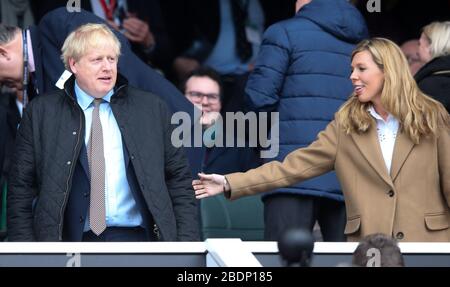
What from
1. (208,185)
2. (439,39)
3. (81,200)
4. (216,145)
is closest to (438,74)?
(439,39)

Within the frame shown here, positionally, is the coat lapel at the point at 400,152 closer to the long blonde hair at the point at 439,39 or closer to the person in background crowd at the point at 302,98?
the person in background crowd at the point at 302,98

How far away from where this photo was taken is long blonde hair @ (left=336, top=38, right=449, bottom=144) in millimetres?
6574

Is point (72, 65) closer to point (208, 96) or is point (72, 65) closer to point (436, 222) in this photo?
point (436, 222)

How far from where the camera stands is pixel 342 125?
667cm

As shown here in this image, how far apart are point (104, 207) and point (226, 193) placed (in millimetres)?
578

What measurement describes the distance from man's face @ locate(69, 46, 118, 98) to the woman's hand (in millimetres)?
610

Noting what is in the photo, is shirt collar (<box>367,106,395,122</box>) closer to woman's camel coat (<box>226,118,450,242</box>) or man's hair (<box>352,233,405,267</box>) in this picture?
woman's camel coat (<box>226,118,450,242</box>)

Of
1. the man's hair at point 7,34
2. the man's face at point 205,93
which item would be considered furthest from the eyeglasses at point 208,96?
the man's hair at point 7,34

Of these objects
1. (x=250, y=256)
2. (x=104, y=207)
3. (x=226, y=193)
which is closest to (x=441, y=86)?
(x=226, y=193)

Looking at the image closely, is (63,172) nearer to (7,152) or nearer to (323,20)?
(7,152)

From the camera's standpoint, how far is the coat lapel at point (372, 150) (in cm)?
655

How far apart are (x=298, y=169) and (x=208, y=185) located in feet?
1.43

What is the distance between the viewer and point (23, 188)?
6.66m

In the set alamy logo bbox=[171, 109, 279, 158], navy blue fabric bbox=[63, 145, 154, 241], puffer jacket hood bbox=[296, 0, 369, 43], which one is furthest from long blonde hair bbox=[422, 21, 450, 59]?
navy blue fabric bbox=[63, 145, 154, 241]
